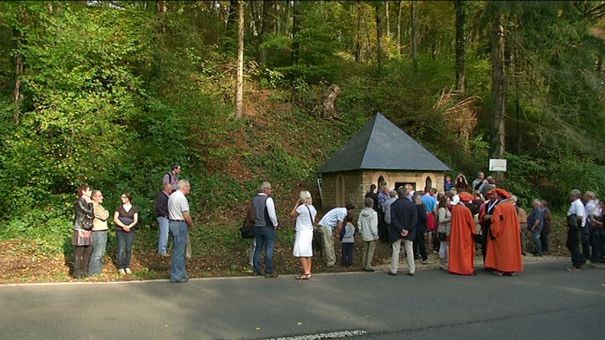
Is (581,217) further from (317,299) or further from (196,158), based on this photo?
(196,158)

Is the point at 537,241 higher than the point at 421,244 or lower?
lower

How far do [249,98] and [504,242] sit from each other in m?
15.7

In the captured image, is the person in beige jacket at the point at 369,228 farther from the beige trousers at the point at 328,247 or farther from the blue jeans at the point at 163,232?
the blue jeans at the point at 163,232

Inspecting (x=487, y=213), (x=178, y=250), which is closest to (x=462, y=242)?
(x=487, y=213)

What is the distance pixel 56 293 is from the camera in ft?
28.2

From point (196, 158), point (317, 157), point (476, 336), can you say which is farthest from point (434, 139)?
point (476, 336)

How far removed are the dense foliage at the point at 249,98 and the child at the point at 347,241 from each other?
461 centimetres

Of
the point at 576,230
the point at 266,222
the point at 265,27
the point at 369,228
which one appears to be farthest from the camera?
the point at 265,27

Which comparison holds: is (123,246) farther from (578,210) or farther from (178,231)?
(578,210)

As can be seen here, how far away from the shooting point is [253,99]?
2478 cm

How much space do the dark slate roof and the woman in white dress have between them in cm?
626

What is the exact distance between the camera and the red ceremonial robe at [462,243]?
11.3 m

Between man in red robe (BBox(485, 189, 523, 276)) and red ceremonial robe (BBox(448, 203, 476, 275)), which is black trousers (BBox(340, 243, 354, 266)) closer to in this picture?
red ceremonial robe (BBox(448, 203, 476, 275))

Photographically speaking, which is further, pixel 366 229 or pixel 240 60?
pixel 240 60
